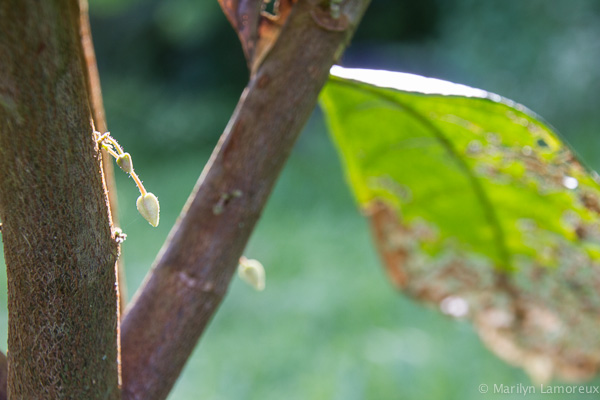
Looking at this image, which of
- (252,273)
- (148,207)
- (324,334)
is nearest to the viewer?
(148,207)

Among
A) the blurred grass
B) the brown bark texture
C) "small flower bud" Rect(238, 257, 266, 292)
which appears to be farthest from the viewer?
the blurred grass

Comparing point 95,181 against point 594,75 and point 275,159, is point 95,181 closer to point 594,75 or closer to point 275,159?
point 275,159

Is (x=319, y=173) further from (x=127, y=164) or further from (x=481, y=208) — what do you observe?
(x=127, y=164)

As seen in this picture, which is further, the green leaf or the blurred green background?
the blurred green background

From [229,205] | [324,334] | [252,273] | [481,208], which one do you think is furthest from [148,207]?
[324,334]

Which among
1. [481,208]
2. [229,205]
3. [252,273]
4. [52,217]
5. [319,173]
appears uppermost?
[52,217]

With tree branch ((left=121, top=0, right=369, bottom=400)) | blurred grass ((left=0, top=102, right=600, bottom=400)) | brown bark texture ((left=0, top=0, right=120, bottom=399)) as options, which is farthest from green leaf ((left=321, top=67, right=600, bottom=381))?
blurred grass ((left=0, top=102, right=600, bottom=400))

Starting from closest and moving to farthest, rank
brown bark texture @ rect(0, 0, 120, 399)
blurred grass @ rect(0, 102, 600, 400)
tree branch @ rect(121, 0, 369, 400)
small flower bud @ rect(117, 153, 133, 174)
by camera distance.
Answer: brown bark texture @ rect(0, 0, 120, 399)
small flower bud @ rect(117, 153, 133, 174)
tree branch @ rect(121, 0, 369, 400)
blurred grass @ rect(0, 102, 600, 400)

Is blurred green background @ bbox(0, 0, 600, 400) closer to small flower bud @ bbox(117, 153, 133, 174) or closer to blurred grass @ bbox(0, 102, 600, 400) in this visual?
blurred grass @ bbox(0, 102, 600, 400)
